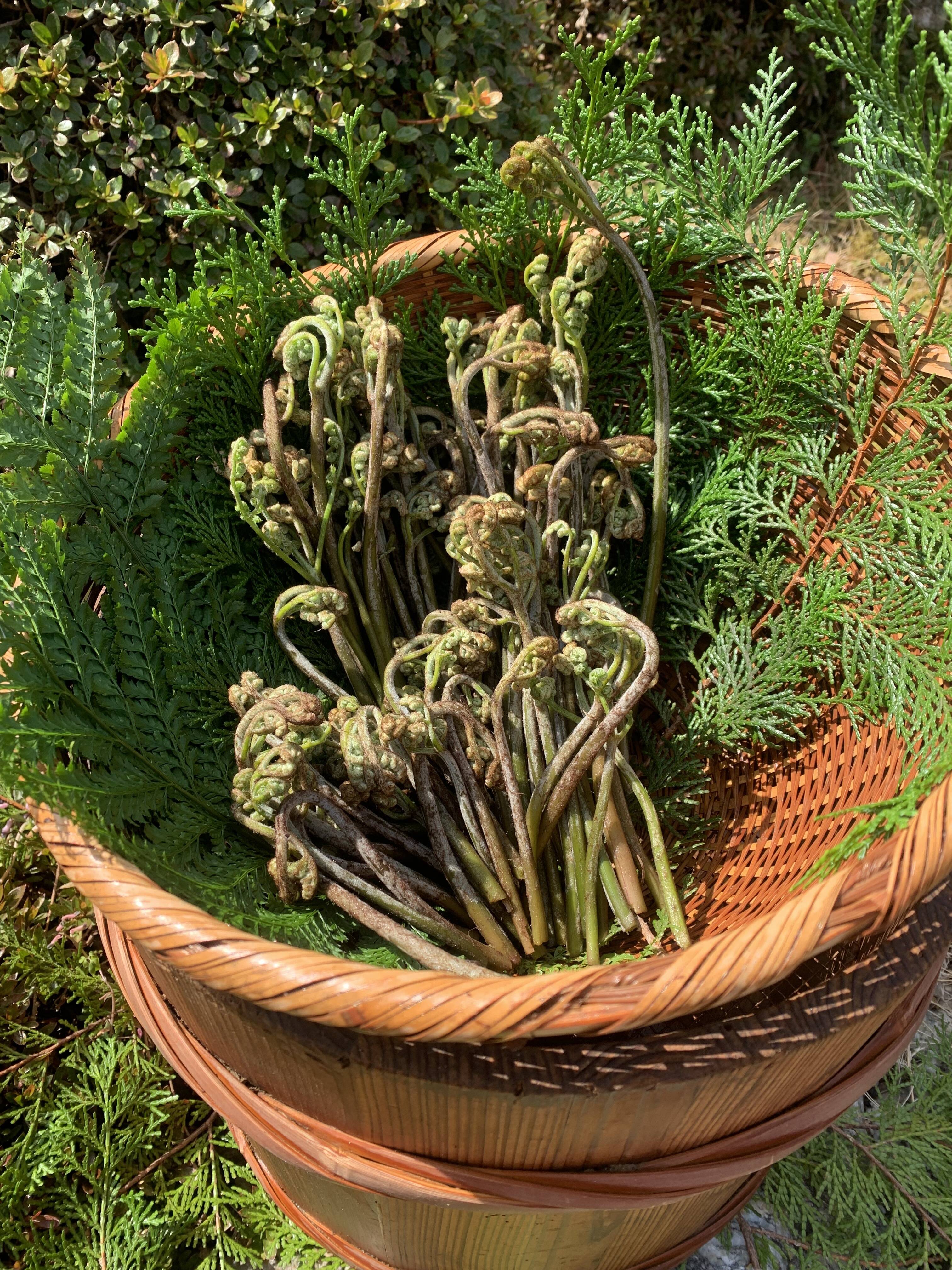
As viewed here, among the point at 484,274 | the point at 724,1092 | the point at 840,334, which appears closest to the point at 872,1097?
the point at 724,1092

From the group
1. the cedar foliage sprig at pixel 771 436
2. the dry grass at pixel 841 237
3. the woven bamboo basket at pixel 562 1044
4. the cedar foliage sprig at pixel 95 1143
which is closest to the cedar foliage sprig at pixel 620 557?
the cedar foliage sprig at pixel 771 436

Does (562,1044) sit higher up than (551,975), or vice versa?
(551,975)

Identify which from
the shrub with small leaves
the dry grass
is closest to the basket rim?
the shrub with small leaves

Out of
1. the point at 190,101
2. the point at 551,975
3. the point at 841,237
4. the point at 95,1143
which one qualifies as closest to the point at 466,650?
the point at 551,975

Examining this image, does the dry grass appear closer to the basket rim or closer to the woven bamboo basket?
the woven bamboo basket

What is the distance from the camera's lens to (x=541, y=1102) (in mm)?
921

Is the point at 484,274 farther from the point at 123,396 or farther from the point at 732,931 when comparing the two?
the point at 732,931

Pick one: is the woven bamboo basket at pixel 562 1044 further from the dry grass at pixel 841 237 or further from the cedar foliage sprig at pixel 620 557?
the dry grass at pixel 841 237

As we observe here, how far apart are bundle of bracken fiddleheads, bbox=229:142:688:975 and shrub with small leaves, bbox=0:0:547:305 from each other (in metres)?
0.67

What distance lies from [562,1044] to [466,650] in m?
0.44

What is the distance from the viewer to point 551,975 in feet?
2.74

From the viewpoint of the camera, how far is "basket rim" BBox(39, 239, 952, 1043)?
81 centimetres

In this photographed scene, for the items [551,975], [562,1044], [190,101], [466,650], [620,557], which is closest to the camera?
[551,975]

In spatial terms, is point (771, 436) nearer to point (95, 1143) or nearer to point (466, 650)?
point (466, 650)
